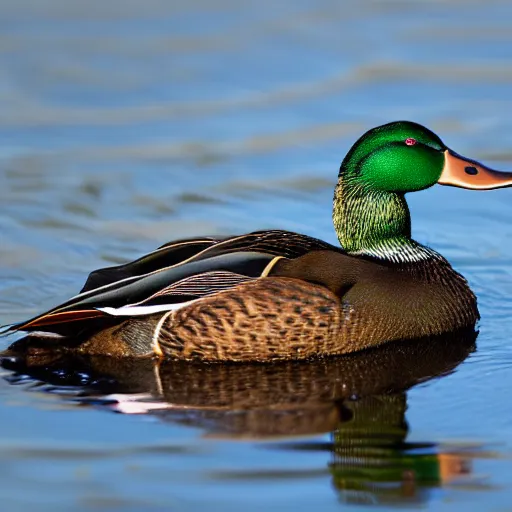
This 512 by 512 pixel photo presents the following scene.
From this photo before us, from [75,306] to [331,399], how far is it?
1830 mm

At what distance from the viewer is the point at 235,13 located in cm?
1714

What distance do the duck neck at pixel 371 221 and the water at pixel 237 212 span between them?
2.72 feet

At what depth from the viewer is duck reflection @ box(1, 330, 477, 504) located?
294 inches

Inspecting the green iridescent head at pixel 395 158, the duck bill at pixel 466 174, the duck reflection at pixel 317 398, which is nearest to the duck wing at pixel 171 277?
the duck reflection at pixel 317 398

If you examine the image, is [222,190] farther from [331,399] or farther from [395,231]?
[331,399]

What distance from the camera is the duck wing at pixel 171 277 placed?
30.7 ft

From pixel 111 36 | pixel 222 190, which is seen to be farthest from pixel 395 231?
pixel 111 36

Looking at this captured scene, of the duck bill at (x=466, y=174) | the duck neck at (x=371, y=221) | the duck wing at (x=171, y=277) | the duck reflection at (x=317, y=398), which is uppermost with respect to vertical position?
the duck bill at (x=466, y=174)

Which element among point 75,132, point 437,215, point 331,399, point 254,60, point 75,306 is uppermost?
point 254,60

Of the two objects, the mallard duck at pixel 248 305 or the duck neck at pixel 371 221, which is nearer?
the mallard duck at pixel 248 305

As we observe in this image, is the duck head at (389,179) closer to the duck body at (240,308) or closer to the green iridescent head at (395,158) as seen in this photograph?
the green iridescent head at (395,158)

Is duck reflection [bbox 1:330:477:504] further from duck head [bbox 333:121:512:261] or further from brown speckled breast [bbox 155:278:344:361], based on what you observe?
duck head [bbox 333:121:512:261]

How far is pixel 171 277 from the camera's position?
374 inches

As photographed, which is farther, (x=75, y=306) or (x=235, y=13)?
(x=235, y=13)
